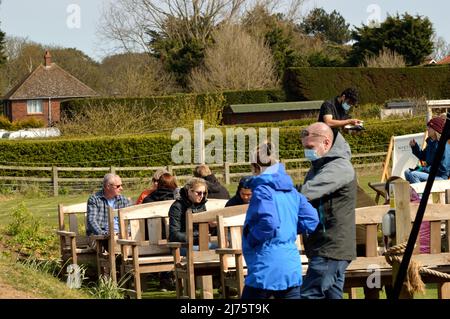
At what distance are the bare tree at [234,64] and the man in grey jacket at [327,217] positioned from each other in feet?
188

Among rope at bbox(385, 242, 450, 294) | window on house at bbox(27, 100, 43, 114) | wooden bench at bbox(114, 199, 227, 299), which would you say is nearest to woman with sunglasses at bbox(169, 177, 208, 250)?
wooden bench at bbox(114, 199, 227, 299)

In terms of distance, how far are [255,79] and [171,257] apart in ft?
184

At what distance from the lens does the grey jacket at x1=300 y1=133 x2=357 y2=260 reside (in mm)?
7504

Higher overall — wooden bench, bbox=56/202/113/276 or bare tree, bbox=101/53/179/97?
bare tree, bbox=101/53/179/97

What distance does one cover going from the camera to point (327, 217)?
297 inches

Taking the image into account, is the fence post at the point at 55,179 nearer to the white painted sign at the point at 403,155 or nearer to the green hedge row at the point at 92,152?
the green hedge row at the point at 92,152

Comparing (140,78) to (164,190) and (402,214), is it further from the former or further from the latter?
(402,214)

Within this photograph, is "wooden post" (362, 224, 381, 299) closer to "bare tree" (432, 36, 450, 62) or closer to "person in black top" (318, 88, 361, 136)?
"person in black top" (318, 88, 361, 136)

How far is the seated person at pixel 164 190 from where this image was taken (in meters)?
13.2

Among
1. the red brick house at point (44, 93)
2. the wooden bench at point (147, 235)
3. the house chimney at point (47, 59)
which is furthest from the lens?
the red brick house at point (44, 93)

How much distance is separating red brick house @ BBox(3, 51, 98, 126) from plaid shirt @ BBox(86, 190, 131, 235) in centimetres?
6918

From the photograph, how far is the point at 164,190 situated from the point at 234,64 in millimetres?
52703

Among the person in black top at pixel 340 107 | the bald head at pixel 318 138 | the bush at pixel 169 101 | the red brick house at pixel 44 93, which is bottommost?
the bald head at pixel 318 138

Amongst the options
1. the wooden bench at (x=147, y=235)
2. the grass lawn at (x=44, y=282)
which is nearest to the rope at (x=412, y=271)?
the grass lawn at (x=44, y=282)
